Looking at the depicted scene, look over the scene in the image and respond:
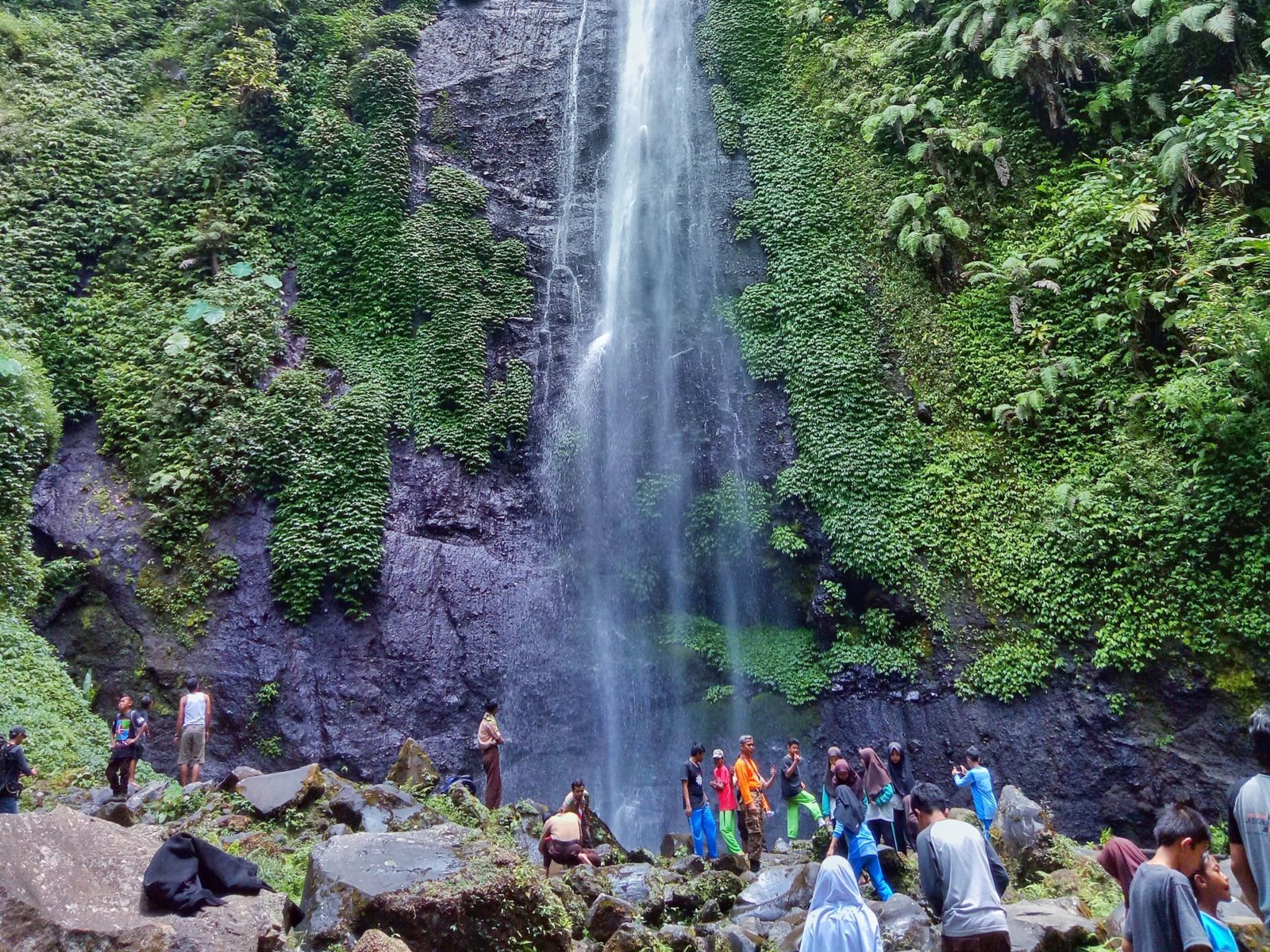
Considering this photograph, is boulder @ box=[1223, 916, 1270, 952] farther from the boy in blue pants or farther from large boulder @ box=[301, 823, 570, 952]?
the boy in blue pants

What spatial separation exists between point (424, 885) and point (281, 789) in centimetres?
497

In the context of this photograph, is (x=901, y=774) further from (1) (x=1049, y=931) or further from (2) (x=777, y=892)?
(1) (x=1049, y=931)

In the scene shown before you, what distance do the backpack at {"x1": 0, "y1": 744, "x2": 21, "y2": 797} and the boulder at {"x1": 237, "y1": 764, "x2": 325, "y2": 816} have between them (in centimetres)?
212

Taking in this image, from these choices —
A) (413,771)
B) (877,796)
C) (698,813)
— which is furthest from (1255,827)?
(413,771)

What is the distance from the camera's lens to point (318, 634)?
13914 millimetres

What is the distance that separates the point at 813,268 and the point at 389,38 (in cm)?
1255

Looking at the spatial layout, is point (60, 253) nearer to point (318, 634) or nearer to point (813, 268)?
point (318, 634)

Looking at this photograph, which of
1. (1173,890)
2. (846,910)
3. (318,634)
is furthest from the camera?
(318,634)

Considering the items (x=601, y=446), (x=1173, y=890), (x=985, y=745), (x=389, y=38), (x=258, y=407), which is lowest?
(x=985, y=745)

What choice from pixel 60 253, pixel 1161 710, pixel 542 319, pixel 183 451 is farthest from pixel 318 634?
pixel 1161 710

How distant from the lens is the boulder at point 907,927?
6283 mm

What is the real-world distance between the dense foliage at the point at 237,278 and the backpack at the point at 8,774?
530 cm

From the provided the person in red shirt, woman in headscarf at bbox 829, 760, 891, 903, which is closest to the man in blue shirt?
woman in headscarf at bbox 829, 760, 891, 903

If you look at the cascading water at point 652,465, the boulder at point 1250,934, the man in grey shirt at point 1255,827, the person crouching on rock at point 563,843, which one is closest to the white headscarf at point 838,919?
the man in grey shirt at point 1255,827
